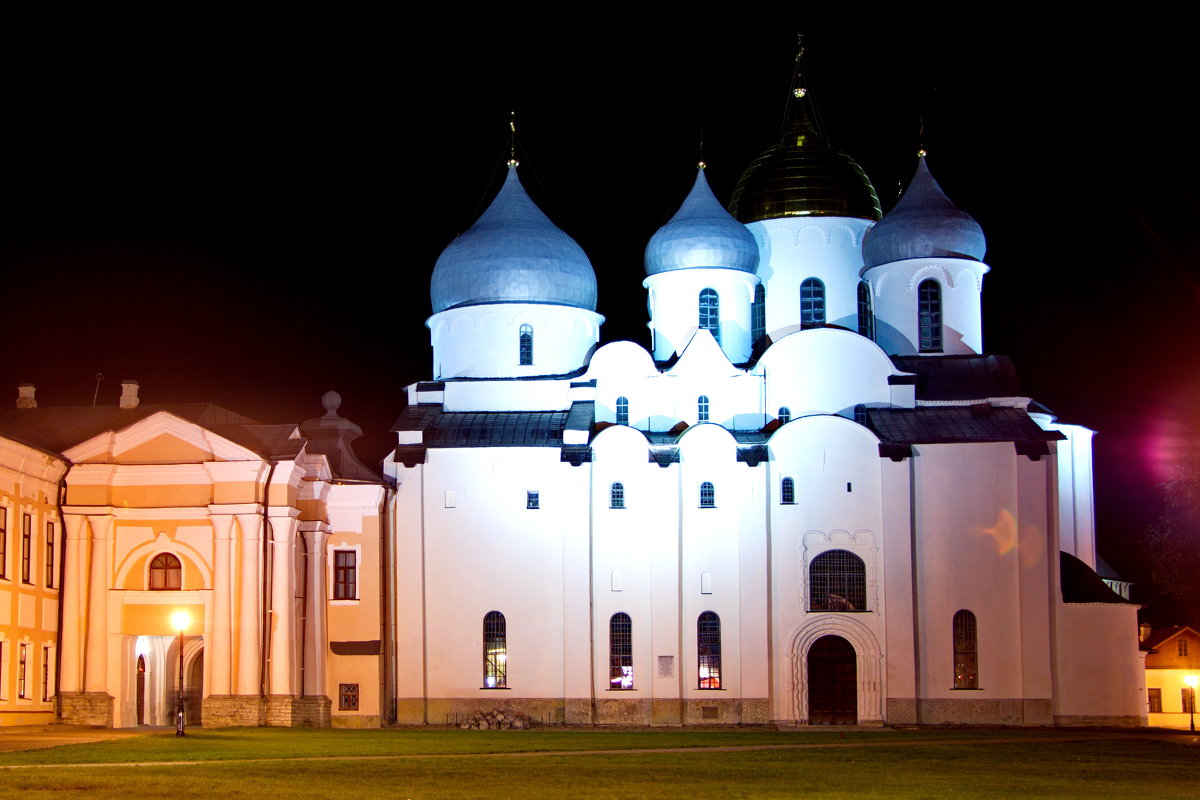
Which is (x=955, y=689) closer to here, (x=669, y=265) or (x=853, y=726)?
(x=853, y=726)

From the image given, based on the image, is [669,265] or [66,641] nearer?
[66,641]

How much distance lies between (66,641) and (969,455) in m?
24.4

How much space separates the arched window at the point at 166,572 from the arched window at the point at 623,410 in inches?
542

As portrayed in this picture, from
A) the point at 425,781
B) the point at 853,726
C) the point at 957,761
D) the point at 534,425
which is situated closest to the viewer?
the point at 425,781

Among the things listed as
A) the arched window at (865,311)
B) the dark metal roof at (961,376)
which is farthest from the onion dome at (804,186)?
the dark metal roof at (961,376)

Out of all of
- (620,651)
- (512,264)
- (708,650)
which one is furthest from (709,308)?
(620,651)

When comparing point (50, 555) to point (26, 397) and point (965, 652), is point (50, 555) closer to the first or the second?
point (26, 397)

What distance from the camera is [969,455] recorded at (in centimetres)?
4772

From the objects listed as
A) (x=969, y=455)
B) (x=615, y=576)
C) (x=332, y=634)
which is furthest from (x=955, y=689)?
(x=332, y=634)

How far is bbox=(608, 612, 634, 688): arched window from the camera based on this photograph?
4784 centimetres

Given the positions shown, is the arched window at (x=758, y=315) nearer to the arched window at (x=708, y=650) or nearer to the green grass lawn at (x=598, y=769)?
the arched window at (x=708, y=650)

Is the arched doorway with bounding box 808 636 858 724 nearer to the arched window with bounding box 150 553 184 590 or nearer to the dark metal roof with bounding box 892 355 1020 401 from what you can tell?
the dark metal roof with bounding box 892 355 1020 401

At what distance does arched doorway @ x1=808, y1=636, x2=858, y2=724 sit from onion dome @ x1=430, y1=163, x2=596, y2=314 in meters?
13.4

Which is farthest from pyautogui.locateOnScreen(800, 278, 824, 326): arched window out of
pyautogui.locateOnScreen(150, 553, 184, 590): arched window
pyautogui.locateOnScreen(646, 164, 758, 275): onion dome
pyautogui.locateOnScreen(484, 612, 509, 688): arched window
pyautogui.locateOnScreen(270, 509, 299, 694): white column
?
pyautogui.locateOnScreen(150, 553, 184, 590): arched window
